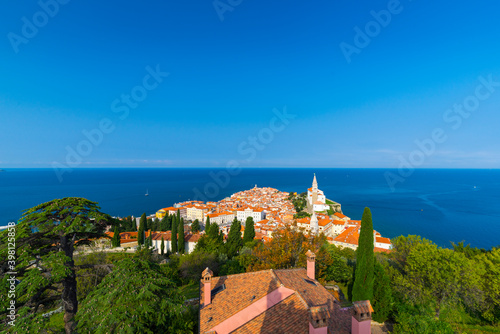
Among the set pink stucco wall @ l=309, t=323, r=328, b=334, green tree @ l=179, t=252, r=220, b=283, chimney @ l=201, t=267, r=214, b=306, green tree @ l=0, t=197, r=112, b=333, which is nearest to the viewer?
pink stucco wall @ l=309, t=323, r=328, b=334

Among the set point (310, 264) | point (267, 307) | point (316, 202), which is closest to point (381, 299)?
point (310, 264)

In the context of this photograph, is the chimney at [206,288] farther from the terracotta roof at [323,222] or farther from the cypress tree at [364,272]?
the terracotta roof at [323,222]

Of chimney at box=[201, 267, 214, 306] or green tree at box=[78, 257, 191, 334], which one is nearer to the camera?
green tree at box=[78, 257, 191, 334]

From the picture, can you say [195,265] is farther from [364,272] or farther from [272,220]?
[272,220]

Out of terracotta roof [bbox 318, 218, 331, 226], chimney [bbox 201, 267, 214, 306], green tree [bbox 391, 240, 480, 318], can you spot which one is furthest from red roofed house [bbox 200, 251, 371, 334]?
terracotta roof [bbox 318, 218, 331, 226]

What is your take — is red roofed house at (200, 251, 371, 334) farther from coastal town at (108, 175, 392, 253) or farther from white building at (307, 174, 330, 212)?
white building at (307, 174, 330, 212)

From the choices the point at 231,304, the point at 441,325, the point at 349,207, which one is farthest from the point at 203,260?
the point at 349,207

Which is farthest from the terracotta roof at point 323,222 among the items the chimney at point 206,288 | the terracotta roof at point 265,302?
the chimney at point 206,288
